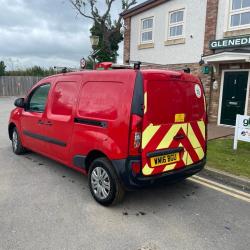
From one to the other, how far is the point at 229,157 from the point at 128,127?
147 inches

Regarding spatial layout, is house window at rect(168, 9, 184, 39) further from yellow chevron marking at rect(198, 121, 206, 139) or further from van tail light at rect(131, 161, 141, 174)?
van tail light at rect(131, 161, 141, 174)

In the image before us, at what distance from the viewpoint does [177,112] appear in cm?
397

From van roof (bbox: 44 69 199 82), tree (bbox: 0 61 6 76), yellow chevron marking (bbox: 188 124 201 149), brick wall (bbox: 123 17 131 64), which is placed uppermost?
brick wall (bbox: 123 17 131 64)

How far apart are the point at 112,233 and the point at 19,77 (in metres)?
29.2

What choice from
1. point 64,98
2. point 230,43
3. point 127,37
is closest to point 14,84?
point 127,37

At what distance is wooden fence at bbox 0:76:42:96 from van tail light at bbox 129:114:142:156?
28593mm

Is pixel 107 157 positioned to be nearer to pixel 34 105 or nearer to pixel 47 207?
pixel 47 207

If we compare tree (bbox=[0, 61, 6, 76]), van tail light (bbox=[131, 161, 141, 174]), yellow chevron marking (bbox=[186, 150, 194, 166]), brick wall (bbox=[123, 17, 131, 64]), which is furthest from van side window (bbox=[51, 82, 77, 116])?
tree (bbox=[0, 61, 6, 76])

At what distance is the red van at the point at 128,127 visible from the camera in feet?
11.8

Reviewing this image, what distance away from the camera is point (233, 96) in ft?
34.7

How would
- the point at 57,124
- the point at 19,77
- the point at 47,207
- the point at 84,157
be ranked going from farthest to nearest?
1. the point at 19,77
2. the point at 57,124
3. the point at 84,157
4. the point at 47,207

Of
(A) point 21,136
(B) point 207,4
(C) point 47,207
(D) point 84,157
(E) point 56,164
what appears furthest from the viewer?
(B) point 207,4

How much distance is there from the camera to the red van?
3.61 meters

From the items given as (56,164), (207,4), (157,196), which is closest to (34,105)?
(56,164)
